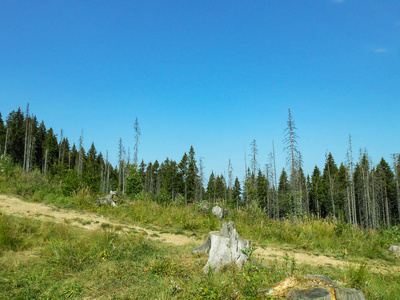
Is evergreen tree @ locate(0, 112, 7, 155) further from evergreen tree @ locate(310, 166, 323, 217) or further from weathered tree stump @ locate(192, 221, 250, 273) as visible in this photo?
evergreen tree @ locate(310, 166, 323, 217)

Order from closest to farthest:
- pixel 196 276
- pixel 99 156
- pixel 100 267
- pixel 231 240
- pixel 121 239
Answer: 1. pixel 196 276
2. pixel 100 267
3. pixel 231 240
4. pixel 121 239
5. pixel 99 156

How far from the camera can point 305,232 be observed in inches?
391

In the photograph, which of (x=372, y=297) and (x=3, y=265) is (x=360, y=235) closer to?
(x=372, y=297)

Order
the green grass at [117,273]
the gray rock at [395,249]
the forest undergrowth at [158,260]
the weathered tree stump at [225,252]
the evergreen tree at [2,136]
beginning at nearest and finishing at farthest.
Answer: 1. the green grass at [117,273]
2. the forest undergrowth at [158,260]
3. the weathered tree stump at [225,252]
4. the gray rock at [395,249]
5. the evergreen tree at [2,136]

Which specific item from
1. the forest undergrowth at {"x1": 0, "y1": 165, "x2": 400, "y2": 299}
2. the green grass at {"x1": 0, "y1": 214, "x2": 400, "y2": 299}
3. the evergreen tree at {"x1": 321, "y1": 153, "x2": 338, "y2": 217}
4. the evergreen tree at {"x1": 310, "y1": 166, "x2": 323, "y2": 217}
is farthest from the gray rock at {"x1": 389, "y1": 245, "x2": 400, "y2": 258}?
the evergreen tree at {"x1": 310, "y1": 166, "x2": 323, "y2": 217}

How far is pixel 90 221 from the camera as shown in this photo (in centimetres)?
959

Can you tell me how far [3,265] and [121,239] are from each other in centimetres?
257

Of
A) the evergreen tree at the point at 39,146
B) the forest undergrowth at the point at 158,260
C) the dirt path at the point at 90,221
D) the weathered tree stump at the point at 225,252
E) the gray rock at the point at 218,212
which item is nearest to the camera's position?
the forest undergrowth at the point at 158,260

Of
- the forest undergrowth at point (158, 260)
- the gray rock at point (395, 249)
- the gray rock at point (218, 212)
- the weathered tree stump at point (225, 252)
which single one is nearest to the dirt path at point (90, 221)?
the forest undergrowth at point (158, 260)

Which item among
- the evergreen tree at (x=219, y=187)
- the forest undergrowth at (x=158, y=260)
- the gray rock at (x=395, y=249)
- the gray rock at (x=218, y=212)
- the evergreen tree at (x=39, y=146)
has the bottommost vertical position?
the gray rock at (x=395, y=249)

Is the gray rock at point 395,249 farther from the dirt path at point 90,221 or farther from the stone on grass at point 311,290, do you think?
the stone on grass at point 311,290

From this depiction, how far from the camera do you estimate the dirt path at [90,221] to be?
7.30 metres

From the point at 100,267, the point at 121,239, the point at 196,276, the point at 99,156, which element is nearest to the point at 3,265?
the point at 100,267

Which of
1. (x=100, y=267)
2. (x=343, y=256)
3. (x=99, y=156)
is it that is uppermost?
(x=99, y=156)
